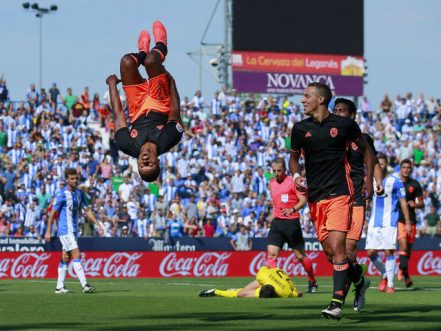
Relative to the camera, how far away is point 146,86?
49.0ft

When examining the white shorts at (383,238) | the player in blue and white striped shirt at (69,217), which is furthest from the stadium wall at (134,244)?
the white shorts at (383,238)

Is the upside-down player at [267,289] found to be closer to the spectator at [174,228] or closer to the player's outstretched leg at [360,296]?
the player's outstretched leg at [360,296]

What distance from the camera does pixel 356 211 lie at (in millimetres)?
14562

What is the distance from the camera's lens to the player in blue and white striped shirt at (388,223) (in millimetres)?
19578

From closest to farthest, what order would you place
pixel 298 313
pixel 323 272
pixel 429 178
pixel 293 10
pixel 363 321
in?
pixel 363 321, pixel 298 313, pixel 323 272, pixel 429 178, pixel 293 10

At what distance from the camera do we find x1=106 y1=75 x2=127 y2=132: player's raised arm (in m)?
14.6

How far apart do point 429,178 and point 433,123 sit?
6.71 m

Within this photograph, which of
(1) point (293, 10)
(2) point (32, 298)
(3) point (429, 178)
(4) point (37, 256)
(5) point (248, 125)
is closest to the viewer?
(2) point (32, 298)

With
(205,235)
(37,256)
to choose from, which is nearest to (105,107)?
(205,235)

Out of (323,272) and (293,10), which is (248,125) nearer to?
(293,10)

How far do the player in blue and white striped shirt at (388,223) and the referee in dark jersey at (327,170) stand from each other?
680 cm

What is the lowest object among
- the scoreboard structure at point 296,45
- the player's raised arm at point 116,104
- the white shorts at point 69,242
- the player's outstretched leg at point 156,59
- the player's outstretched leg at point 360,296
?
the player's outstretched leg at point 360,296

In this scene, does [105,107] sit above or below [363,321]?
above

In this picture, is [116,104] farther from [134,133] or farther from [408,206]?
[408,206]
